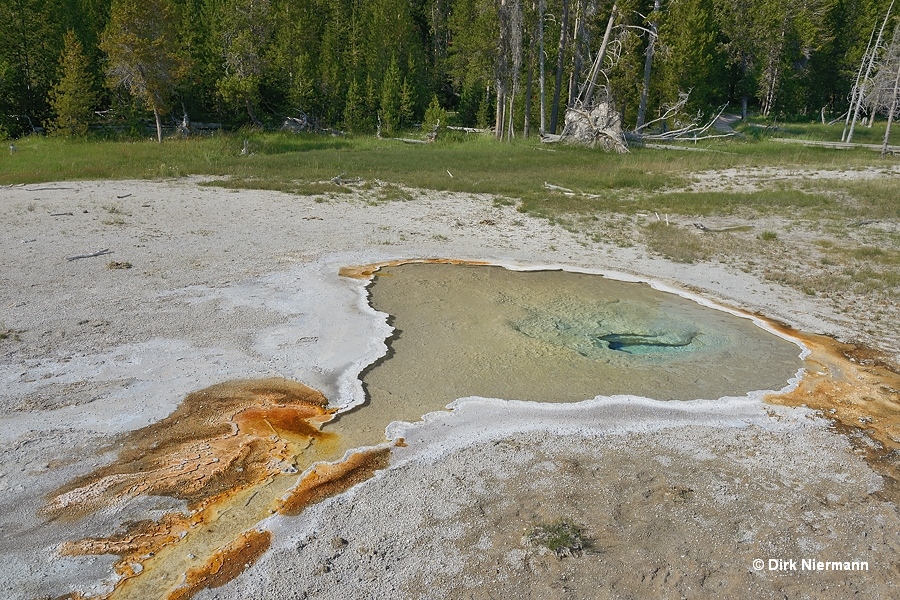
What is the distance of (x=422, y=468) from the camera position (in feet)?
16.2

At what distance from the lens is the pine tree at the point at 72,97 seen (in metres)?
26.9

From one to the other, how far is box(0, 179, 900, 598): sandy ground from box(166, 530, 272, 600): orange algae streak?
0.06m

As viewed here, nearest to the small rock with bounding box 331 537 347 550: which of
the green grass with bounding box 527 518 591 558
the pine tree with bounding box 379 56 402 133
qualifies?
the green grass with bounding box 527 518 591 558

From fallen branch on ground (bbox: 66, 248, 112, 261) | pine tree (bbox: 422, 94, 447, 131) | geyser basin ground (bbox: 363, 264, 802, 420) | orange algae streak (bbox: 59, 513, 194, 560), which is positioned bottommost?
geyser basin ground (bbox: 363, 264, 802, 420)

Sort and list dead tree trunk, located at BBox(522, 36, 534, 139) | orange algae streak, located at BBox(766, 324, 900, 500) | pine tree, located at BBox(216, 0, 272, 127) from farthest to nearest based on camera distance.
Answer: pine tree, located at BBox(216, 0, 272, 127)
dead tree trunk, located at BBox(522, 36, 534, 139)
orange algae streak, located at BBox(766, 324, 900, 500)

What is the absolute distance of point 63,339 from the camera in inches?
266

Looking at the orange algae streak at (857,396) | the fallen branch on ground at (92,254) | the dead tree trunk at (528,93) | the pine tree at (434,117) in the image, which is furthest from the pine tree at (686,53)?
the fallen branch on ground at (92,254)

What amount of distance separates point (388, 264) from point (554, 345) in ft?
12.8

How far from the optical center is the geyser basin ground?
6.37 m

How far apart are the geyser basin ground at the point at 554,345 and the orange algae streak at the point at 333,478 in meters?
0.69

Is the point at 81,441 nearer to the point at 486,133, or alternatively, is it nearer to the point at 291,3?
the point at 486,133

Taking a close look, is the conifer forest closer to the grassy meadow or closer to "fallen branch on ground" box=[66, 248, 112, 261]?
the grassy meadow

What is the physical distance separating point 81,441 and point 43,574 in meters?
1.46

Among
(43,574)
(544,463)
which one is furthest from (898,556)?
(43,574)
